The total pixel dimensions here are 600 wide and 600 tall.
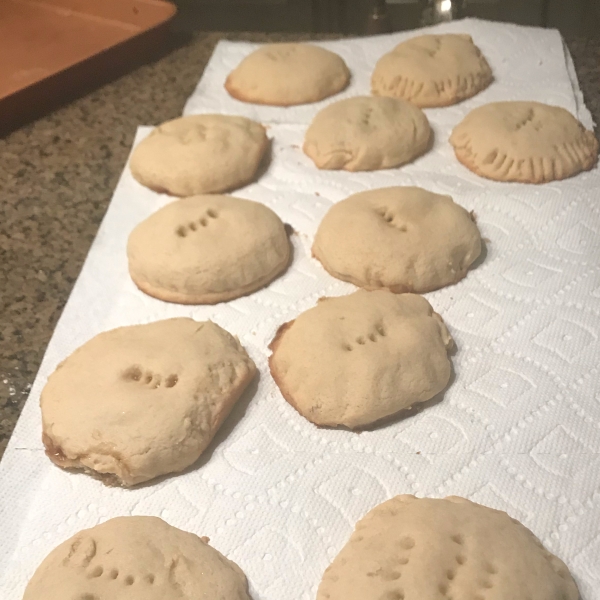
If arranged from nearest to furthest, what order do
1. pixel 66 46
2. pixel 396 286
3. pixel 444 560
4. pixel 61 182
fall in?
pixel 444 560
pixel 396 286
pixel 61 182
pixel 66 46

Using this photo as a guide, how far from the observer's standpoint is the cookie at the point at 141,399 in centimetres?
74

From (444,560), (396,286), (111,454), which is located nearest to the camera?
(444,560)

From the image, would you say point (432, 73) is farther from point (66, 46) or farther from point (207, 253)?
point (66, 46)

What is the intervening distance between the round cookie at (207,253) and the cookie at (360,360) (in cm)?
13

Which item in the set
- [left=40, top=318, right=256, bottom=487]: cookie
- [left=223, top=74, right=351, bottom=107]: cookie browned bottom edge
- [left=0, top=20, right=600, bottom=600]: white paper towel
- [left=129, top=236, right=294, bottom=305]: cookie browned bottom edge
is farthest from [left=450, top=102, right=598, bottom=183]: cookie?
[left=40, top=318, right=256, bottom=487]: cookie

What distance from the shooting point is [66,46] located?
1.51 m

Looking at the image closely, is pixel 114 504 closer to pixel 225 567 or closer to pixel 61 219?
pixel 225 567

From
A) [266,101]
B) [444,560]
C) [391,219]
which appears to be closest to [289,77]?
[266,101]

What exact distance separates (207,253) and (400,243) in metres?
0.30

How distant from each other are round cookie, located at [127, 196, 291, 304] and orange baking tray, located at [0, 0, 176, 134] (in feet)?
1.78

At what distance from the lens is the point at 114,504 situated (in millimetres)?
742

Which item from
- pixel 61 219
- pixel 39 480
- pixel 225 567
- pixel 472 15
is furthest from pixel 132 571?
pixel 472 15

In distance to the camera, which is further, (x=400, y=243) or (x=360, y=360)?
(x=400, y=243)

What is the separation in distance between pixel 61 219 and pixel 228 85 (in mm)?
499
